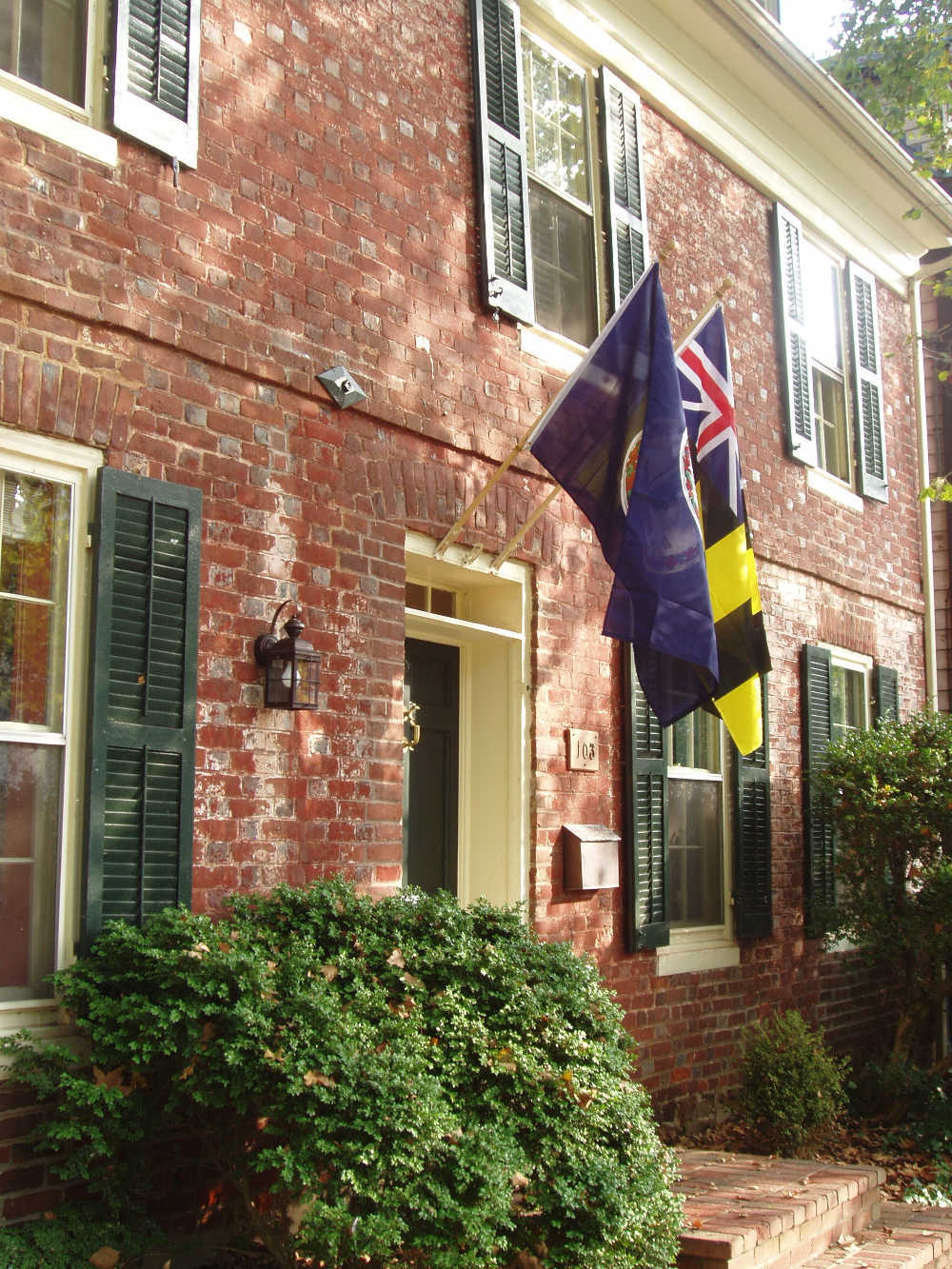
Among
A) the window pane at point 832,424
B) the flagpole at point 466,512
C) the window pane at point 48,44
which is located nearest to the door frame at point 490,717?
the flagpole at point 466,512

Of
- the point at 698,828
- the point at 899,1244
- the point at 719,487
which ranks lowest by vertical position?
the point at 899,1244

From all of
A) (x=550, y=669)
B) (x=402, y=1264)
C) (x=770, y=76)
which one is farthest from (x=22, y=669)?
(x=770, y=76)

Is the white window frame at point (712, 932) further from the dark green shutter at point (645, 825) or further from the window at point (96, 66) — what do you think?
the window at point (96, 66)

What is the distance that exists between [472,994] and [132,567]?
6.34ft

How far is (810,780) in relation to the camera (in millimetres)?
9539

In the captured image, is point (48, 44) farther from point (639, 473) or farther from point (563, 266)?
point (563, 266)

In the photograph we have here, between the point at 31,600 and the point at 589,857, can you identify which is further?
the point at 589,857

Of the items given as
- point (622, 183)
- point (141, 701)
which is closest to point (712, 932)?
point (622, 183)

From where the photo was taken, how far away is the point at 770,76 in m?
9.42

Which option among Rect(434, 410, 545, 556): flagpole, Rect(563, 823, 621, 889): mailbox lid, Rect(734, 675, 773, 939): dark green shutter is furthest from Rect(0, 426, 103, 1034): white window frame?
Rect(734, 675, 773, 939): dark green shutter

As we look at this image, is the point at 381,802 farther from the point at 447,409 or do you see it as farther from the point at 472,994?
the point at 447,409

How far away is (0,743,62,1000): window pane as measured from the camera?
4492 mm

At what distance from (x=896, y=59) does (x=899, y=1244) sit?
1172 cm

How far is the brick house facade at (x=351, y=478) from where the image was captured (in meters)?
4.73
